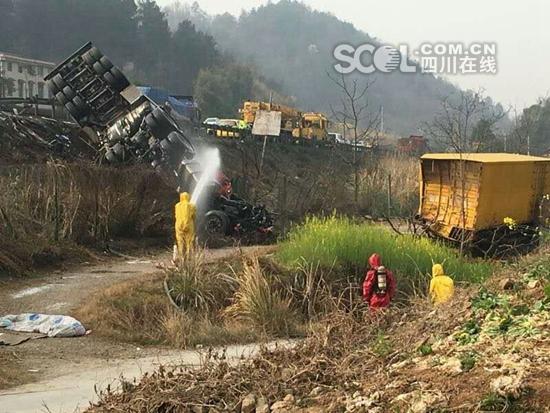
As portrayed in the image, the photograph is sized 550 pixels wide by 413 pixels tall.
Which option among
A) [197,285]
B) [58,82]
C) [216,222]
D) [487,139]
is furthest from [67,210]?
[487,139]

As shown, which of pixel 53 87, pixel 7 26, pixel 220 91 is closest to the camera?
pixel 53 87

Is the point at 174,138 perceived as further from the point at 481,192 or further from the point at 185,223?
the point at 481,192

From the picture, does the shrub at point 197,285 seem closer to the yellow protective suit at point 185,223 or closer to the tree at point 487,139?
the yellow protective suit at point 185,223

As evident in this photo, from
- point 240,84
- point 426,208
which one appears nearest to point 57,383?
point 426,208

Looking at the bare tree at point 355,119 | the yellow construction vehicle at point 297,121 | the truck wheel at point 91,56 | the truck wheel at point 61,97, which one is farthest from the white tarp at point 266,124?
the yellow construction vehicle at point 297,121

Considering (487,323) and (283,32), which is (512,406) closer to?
(487,323)

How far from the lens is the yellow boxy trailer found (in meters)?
17.4

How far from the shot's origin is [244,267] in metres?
12.3

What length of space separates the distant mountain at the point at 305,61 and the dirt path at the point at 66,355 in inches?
4757

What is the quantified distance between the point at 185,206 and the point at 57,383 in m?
6.05

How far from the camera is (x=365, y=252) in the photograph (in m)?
14.1

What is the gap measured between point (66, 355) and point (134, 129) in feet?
47.2

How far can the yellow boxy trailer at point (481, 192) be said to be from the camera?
685 inches

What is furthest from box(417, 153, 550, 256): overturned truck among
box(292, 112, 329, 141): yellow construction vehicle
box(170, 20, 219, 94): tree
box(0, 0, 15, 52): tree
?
box(170, 20, 219, 94): tree
